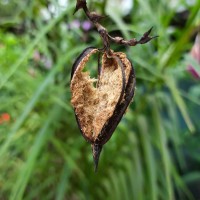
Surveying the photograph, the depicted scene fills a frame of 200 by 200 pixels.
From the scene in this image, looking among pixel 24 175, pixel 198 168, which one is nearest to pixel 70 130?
pixel 24 175

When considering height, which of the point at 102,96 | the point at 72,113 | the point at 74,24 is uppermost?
the point at 102,96

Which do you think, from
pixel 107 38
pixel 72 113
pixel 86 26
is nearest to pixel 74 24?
pixel 86 26

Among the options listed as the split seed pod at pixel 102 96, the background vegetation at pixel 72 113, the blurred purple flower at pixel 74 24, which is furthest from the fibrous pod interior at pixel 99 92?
the blurred purple flower at pixel 74 24

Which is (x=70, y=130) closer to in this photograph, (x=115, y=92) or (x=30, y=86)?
(x=30, y=86)

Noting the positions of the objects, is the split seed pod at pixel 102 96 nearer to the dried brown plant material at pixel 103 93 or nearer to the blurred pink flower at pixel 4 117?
the dried brown plant material at pixel 103 93

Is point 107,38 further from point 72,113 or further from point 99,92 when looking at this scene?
point 72,113

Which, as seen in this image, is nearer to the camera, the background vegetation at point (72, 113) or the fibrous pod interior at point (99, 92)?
the fibrous pod interior at point (99, 92)

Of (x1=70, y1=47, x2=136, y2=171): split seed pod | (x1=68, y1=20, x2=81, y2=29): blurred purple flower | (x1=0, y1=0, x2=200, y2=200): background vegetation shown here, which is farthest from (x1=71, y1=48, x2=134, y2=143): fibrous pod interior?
(x1=68, y1=20, x2=81, y2=29): blurred purple flower
